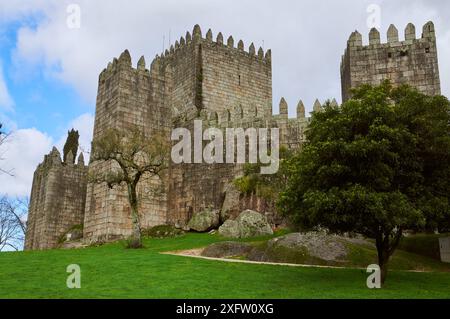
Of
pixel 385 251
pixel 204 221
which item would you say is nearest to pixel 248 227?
pixel 204 221

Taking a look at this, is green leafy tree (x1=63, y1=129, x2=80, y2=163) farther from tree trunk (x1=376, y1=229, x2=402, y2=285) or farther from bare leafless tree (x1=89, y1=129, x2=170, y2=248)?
tree trunk (x1=376, y1=229, x2=402, y2=285)

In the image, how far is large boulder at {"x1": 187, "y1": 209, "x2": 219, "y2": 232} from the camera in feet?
105

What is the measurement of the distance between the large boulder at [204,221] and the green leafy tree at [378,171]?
49.8ft

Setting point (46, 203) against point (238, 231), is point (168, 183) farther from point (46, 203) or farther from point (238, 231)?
point (46, 203)

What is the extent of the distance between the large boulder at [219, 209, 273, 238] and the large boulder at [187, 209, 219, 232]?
3344mm

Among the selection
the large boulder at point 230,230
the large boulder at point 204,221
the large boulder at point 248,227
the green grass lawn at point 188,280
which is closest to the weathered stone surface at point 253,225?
the large boulder at point 248,227

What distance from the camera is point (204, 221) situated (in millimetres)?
32312

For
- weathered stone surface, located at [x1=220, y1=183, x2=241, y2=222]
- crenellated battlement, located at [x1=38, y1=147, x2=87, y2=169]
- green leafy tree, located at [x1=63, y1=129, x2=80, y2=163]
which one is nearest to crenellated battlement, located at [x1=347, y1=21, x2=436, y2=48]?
weathered stone surface, located at [x1=220, y1=183, x2=241, y2=222]

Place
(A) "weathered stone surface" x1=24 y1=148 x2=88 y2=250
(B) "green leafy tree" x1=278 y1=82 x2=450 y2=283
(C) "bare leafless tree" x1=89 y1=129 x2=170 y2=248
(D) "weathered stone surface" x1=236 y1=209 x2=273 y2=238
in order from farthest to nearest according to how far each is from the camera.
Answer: (A) "weathered stone surface" x1=24 y1=148 x2=88 y2=250, (D) "weathered stone surface" x1=236 y1=209 x2=273 y2=238, (C) "bare leafless tree" x1=89 y1=129 x2=170 y2=248, (B) "green leafy tree" x1=278 y1=82 x2=450 y2=283

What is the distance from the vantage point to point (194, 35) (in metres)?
43.8

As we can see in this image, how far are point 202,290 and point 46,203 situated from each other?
3132 centimetres

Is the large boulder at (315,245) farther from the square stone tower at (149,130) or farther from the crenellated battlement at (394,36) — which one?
→ the crenellated battlement at (394,36)

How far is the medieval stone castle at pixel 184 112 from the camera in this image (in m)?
31.6
